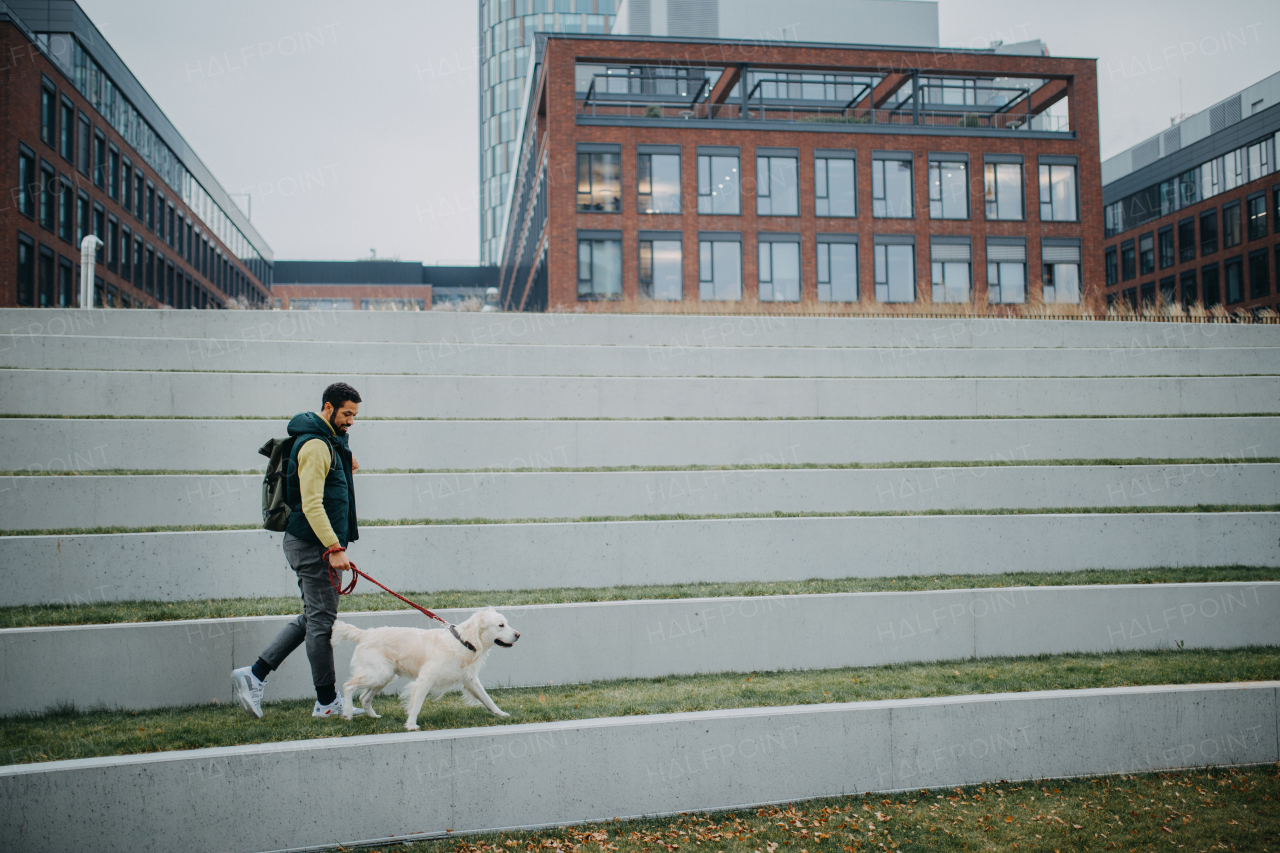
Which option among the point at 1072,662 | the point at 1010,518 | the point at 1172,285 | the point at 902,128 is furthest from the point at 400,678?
the point at 1172,285

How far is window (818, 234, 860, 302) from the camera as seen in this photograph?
32406 mm

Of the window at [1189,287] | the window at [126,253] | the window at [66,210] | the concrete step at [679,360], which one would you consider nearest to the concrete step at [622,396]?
the concrete step at [679,360]

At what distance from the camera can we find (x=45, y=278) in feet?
99.2

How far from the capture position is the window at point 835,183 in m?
32.5

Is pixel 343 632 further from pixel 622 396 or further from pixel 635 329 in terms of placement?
pixel 635 329

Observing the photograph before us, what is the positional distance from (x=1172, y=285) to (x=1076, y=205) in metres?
19.2

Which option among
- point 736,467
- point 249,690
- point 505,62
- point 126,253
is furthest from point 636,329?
point 505,62

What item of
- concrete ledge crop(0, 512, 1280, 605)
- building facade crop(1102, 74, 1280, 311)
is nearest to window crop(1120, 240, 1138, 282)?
building facade crop(1102, 74, 1280, 311)

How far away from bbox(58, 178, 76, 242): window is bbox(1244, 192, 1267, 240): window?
53631 mm

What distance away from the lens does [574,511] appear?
8492mm

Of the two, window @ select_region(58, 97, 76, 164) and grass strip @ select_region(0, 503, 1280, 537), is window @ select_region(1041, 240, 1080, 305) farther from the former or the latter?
window @ select_region(58, 97, 76, 164)

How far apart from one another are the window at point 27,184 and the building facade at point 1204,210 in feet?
147

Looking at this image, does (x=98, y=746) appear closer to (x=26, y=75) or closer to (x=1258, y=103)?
(x=26, y=75)

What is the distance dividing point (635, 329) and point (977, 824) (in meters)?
9.92
